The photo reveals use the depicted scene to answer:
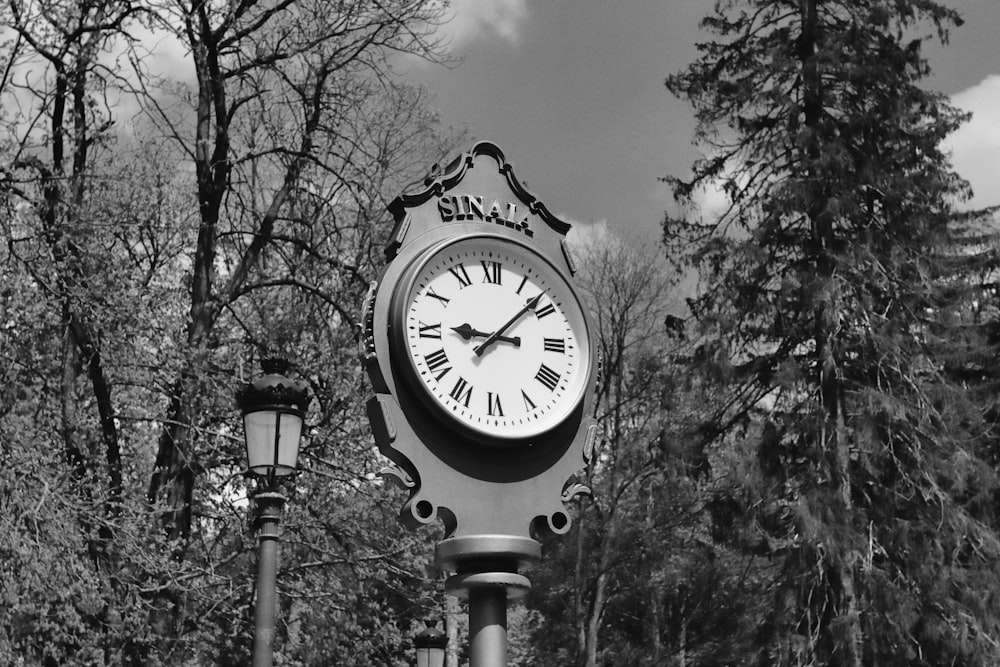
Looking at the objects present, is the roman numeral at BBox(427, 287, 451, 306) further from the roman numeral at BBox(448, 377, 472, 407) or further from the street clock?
the roman numeral at BBox(448, 377, 472, 407)

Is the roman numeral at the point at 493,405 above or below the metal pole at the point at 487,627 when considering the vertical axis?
above

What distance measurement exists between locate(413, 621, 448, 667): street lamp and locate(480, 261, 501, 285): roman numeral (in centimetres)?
834

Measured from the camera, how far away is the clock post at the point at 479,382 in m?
3.81

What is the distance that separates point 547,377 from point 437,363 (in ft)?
1.30

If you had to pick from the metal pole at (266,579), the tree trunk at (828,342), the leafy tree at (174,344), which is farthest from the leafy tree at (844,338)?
the metal pole at (266,579)

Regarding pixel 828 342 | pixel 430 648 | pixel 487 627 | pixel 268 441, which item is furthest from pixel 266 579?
pixel 828 342

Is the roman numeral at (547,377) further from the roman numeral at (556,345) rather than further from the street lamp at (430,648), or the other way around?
the street lamp at (430,648)

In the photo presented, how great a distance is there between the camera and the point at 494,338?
13.0 feet

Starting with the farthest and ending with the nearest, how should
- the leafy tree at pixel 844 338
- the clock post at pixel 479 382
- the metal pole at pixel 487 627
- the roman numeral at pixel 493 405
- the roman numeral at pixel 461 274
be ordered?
the leafy tree at pixel 844 338 → the roman numeral at pixel 461 274 → the roman numeral at pixel 493 405 → the clock post at pixel 479 382 → the metal pole at pixel 487 627

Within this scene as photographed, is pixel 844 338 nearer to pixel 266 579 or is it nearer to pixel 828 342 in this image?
pixel 828 342

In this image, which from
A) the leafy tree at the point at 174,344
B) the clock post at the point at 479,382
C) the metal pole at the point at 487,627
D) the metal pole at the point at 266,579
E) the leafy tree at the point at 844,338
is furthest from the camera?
the leafy tree at the point at 844,338

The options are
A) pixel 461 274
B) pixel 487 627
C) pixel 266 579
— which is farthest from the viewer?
pixel 266 579

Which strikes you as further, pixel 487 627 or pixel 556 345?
pixel 556 345

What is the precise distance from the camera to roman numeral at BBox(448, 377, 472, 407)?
3.89 metres
